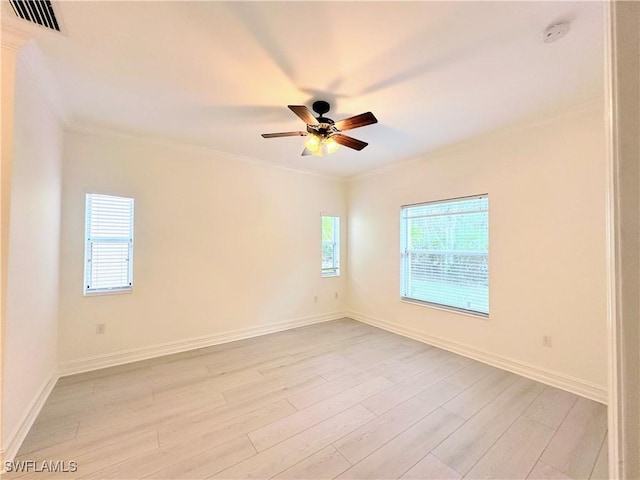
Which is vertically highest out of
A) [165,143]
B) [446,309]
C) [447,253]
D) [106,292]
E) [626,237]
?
[165,143]

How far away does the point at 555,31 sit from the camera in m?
1.63

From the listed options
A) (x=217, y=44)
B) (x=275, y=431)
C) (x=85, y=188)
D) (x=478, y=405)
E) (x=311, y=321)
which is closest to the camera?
(x=217, y=44)

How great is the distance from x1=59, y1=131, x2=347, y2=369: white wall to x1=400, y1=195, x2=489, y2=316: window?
1.58 m

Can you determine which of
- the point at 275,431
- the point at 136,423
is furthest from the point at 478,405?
the point at 136,423

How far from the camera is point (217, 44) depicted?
1.78 metres

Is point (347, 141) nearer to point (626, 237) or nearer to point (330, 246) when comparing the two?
point (626, 237)

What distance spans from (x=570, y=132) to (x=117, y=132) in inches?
189

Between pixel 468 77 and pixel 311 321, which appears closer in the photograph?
pixel 468 77

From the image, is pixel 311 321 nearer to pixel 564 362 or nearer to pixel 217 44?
pixel 564 362

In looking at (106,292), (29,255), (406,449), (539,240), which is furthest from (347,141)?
(106,292)

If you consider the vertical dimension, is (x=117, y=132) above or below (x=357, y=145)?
above

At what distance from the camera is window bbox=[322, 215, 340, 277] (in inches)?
198

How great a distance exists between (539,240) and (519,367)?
1.37 metres

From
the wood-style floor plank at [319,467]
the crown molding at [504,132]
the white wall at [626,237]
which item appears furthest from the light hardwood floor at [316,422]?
the crown molding at [504,132]
